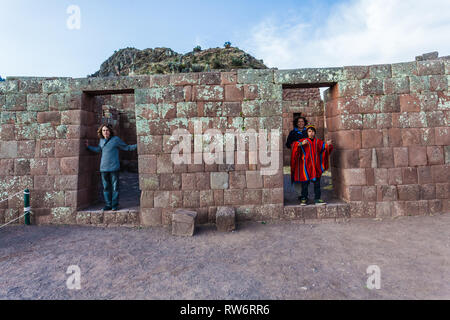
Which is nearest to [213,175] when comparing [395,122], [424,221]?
[395,122]

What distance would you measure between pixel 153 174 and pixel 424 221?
17.1 feet

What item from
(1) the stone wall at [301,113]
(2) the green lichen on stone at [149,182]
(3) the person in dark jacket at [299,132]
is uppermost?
(1) the stone wall at [301,113]

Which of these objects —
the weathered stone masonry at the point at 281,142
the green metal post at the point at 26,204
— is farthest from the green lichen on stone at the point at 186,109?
the green metal post at the point at 26,204

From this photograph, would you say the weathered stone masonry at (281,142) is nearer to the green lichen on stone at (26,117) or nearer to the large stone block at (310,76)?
the large stone block at (310,76)

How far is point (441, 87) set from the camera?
4566mm

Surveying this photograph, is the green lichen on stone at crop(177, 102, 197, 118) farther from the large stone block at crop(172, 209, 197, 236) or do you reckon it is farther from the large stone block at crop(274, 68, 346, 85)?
the large stone block at crop(172, 209, 197, 236)

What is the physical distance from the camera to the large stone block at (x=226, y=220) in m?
4.23

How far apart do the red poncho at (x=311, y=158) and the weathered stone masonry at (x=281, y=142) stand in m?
0.39

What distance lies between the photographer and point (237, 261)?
3225mm

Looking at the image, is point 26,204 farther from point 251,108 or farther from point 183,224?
point 251,108

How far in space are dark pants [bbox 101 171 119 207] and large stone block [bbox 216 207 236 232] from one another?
85.8 inches
